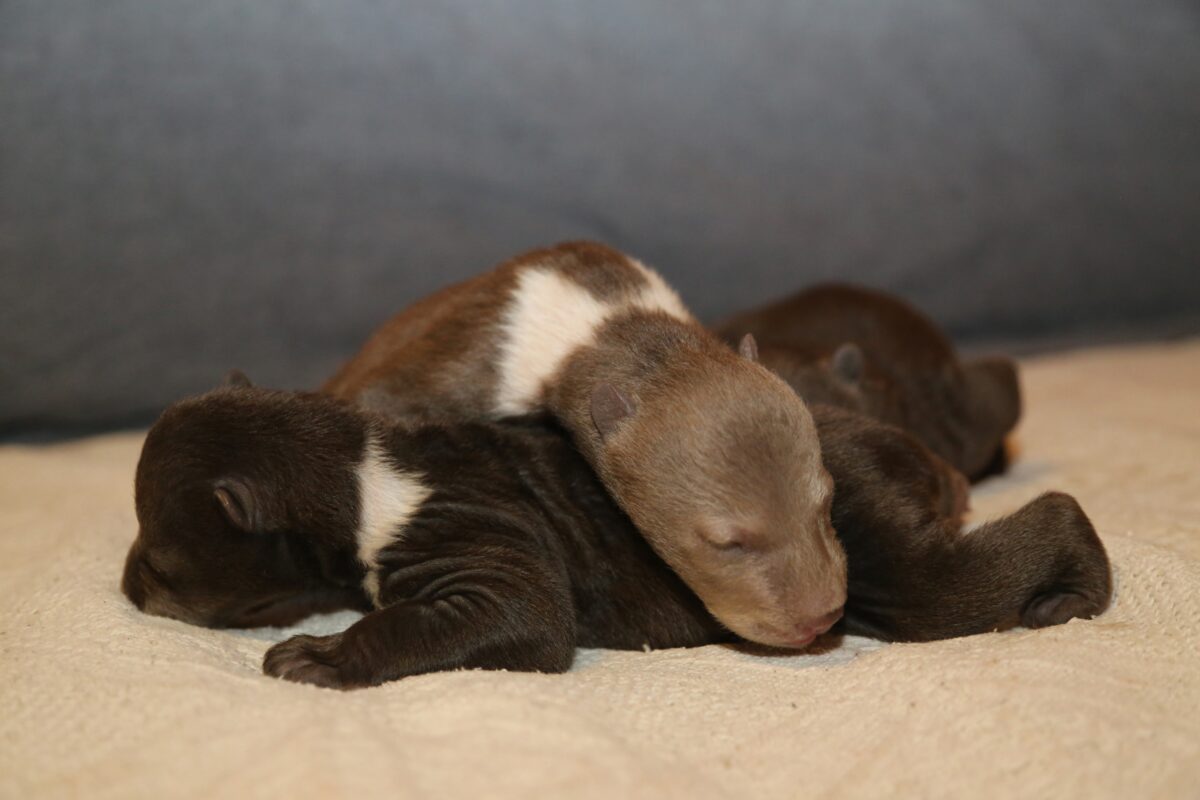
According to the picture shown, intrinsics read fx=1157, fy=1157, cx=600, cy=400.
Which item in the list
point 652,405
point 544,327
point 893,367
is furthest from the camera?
point 893,367

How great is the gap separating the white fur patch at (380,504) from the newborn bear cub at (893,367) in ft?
5.66

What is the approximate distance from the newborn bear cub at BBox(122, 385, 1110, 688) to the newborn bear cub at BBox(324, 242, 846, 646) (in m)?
0.19

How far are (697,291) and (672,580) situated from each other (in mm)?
3309

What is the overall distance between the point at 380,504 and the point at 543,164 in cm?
320

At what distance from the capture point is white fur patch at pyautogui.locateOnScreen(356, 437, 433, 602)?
11.6 ft

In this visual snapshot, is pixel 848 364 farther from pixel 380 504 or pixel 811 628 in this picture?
pixel 380 504

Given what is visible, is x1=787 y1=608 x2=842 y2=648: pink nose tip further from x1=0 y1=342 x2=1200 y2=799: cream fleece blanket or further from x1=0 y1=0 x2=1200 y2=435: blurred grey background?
x1=0 y1=0 x2=1200 y2=435: blurred grey background

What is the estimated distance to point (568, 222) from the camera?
6.40 meters

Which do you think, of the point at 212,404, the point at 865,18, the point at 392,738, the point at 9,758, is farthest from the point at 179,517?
the point at 865,18

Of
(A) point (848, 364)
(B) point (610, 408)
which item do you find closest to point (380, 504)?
Answer: (B) point (610, 408)

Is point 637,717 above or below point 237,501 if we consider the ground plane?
below

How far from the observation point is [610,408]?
3721mm

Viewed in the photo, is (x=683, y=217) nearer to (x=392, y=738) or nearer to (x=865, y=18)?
(x=865, y=18)

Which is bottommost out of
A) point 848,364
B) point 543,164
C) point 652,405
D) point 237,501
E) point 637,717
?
point 637,717
